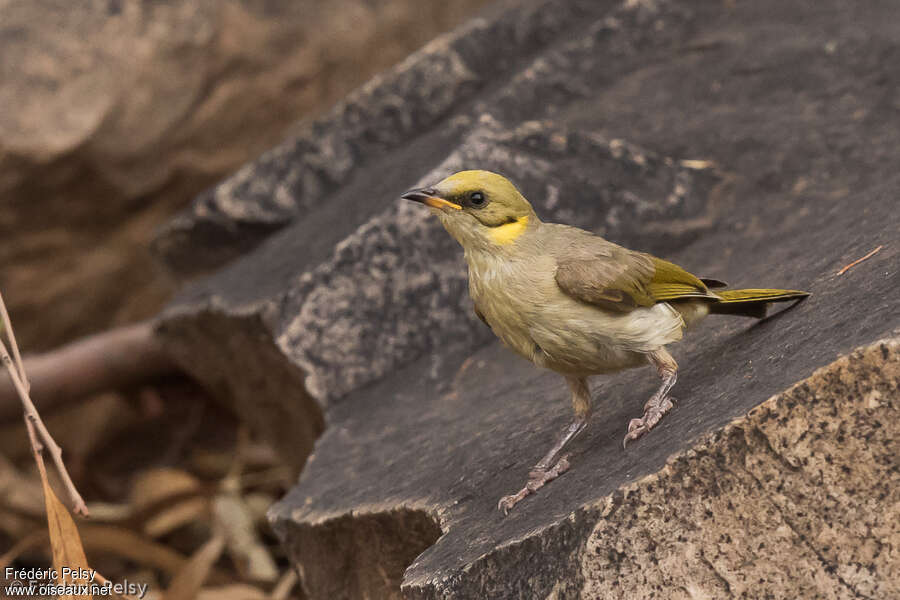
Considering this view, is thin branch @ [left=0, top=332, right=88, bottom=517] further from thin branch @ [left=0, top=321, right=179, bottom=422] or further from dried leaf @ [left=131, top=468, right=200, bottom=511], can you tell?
thin branch @ [left=0, top=321, right=179, bottom=422]

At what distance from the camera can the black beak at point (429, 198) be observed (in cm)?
313

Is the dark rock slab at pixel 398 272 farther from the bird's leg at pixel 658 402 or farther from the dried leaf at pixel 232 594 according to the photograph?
the bird's leg at pixel 658 402

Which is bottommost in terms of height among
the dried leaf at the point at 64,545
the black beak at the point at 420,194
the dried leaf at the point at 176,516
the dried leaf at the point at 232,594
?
the dried leaf at the point at 232,594

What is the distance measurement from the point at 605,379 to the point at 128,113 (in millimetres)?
3875

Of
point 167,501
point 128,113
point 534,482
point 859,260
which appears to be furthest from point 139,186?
point 859,260

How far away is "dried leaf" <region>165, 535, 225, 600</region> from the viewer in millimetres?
4844

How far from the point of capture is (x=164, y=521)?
5.88m

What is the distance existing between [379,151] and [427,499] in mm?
3020

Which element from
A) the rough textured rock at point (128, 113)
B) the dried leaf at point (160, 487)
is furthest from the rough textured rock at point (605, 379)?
the rough textured rock at point (128, 113)

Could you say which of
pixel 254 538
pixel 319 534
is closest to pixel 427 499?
pixel 319 534

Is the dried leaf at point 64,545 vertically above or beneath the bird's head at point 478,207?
beneath

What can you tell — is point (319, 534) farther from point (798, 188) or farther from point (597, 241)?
point (798, 188)

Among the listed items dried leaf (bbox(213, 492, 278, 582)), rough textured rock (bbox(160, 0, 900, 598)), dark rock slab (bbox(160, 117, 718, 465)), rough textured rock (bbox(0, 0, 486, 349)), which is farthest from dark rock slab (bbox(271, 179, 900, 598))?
rough textured rock (bbox(0, 0, 486, 349))

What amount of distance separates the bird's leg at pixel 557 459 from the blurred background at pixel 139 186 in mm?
2605
